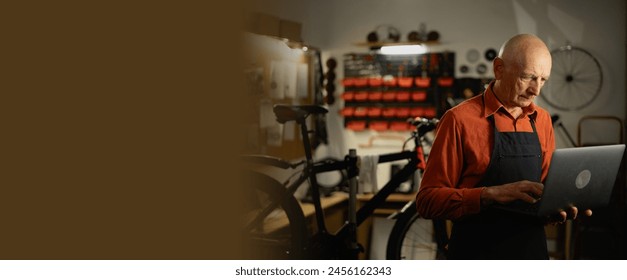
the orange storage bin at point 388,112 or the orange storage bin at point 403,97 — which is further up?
the orange storage bin at point 403,97

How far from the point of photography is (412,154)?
2750mm

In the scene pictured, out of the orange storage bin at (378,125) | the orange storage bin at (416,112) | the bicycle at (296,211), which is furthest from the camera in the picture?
the orange storage bin at (416,112)

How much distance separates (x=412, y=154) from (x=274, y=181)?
63 cm

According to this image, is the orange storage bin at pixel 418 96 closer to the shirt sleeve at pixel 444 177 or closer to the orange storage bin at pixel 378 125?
the orange storage bin at pixel 378 125

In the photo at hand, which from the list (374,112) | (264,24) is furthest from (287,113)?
(374,112)

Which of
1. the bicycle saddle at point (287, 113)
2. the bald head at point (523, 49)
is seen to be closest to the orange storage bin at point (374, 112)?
the bicycle saddle at point (287, 113)

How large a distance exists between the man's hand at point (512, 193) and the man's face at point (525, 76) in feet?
0.82

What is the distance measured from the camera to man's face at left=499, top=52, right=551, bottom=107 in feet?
5.05

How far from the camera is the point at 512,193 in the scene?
1.45 meters

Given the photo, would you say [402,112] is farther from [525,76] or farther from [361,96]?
[525,76]

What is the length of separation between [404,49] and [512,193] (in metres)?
2.00

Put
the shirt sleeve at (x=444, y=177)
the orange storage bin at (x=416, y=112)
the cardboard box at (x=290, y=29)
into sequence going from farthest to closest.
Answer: the orange storage bin at (x=416, y=112), the cardboard box at (x=290, y=29), the shirt sleeve at (x=444, y=177)

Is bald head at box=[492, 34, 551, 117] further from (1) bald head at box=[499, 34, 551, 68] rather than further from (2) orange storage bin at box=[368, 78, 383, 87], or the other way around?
(2) orange storage bin at box=[368, 78, 383, 87]

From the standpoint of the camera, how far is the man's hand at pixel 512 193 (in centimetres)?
143
